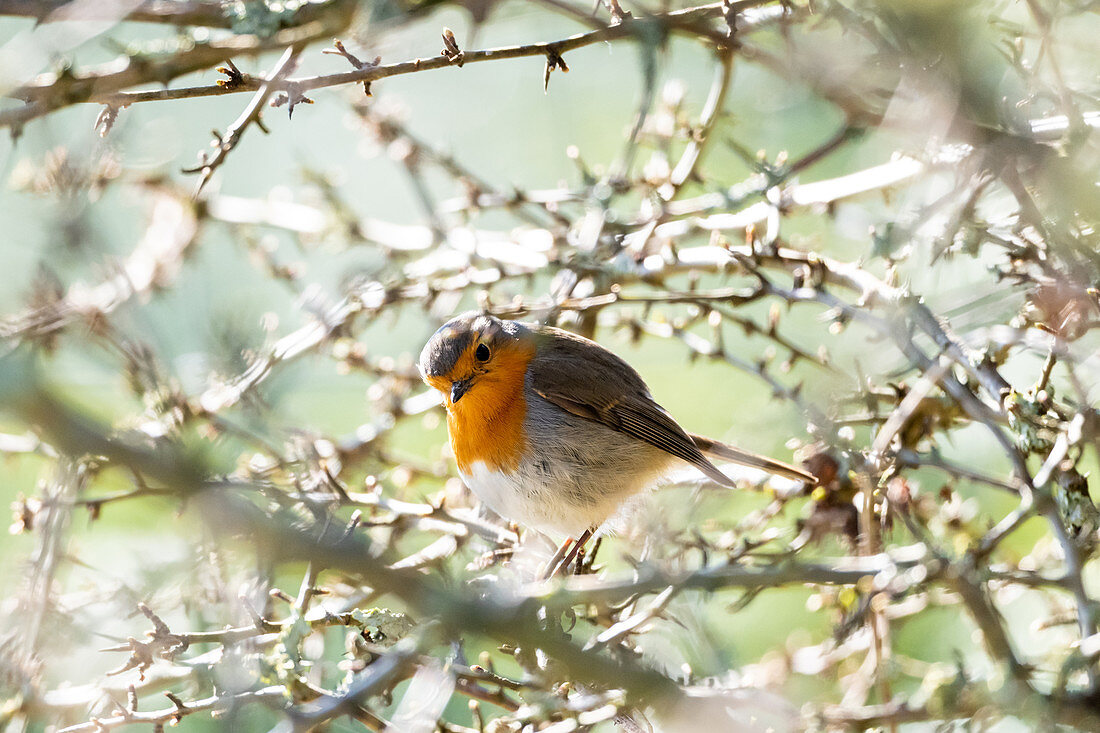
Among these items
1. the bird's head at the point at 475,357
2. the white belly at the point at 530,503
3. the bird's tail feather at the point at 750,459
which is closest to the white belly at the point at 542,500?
the white belly at the point at 530,503

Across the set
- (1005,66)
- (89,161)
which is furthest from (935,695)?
(89,161)

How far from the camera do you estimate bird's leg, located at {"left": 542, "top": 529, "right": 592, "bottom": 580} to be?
298 cm

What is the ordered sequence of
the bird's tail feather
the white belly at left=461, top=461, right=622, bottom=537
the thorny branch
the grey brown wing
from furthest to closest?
the grey brown wing → the white belly at left=461, top=461, right=622, bottom=537 → the bird's tail feather → the thorny branch

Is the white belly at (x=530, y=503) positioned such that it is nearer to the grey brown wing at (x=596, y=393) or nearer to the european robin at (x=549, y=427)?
the european robin at (x=549, y=427)

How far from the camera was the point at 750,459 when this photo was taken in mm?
2908

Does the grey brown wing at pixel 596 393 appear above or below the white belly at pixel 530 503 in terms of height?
above

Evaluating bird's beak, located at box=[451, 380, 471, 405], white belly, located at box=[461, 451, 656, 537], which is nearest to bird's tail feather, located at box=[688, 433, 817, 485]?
white belly, located at box=[461, 451, 656, 537]

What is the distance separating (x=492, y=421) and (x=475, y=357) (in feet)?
0.72

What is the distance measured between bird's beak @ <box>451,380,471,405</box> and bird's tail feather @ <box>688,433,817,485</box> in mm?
816

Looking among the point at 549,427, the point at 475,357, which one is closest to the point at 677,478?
the point at 549,427

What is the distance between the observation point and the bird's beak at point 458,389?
9.67 ft

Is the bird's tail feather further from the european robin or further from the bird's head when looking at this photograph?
the bird's head

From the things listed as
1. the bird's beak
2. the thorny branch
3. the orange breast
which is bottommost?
the orange breast

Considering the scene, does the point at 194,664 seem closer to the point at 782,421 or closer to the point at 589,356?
the point at 782,421
